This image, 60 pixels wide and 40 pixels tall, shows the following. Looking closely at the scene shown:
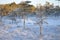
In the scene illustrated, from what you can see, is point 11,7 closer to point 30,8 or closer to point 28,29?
point 30,8

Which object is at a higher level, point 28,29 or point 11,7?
point 11,7

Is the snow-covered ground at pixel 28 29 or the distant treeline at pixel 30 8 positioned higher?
the distant treeline at pixel 30 8

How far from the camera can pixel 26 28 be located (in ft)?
5.93

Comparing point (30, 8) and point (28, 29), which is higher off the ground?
point (30, 8)

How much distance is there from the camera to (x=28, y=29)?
71.2 inches

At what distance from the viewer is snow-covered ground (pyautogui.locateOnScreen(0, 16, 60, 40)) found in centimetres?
178

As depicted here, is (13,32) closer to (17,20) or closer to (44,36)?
(17,20)

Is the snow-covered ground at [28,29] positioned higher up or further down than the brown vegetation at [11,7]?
further down

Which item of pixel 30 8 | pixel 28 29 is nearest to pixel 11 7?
pixel 30 8

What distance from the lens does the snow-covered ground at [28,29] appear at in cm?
178

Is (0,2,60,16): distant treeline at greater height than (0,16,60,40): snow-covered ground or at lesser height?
greater

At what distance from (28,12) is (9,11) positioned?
23 cm

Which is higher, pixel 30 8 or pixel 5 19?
pixel 30 8

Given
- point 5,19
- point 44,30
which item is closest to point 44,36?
point 44,30
